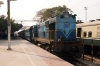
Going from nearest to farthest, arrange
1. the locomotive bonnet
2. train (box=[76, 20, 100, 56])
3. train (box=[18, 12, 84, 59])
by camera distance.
A: train (box=[18, 12, 84, 59]) → the locomotive bonnet → train (box=[76, 20, 100, 56])

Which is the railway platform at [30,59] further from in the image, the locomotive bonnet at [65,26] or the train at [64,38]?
the locomotive bonnet at [65,26]

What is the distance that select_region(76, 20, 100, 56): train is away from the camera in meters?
17.1

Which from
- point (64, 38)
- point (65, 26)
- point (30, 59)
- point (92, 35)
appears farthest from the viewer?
point (92, 35)

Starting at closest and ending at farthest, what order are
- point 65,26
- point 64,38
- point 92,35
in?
point 64,38 < point 65,26 < point 92,35

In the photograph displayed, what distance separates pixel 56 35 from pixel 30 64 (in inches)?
202

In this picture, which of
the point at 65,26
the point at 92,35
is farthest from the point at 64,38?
the point at 92,35

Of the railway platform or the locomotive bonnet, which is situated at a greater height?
the locomotive bonnet

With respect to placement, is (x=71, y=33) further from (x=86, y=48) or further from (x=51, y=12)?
(x=51, y=12)

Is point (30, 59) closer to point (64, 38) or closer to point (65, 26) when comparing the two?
point (64, 38)

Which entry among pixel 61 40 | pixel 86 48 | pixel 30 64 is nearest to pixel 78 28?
pixel 86 48

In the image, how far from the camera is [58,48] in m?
14.9

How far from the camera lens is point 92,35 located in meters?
18.6

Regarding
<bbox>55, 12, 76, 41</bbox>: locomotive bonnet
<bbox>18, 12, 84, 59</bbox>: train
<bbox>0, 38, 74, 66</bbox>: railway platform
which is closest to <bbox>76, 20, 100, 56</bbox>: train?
<bbox>18, 12, 84, 59</bbox>: train

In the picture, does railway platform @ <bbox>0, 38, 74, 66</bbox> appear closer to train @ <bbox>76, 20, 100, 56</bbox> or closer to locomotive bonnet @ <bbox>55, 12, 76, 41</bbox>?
locomotive bonnet @ <bbox>55, 12, 76, 41</bbox>
